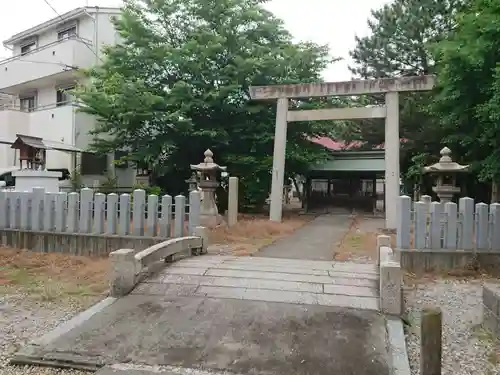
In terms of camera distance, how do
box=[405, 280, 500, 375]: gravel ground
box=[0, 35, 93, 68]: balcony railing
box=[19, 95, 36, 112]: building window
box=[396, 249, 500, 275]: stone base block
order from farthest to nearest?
box=[19, 95, 36, 112]: building window, box=[0, 35, 93, 68]: balcony railing, box=[396, 249, 500, 275]: stone base block, box=[405, 280, 500, 375]: gravel ground

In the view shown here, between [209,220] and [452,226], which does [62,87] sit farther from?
[452,226]

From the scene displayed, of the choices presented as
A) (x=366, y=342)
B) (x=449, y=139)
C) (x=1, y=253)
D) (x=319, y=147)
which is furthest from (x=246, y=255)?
(x=319, y=147)

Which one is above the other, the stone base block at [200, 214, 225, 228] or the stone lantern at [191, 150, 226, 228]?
the stone lantern at [191, 150, 226, 228]

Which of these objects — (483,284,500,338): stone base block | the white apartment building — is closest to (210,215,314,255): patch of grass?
(483,284,500,338): stone base block

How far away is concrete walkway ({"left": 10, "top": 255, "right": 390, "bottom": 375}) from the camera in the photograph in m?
3.99

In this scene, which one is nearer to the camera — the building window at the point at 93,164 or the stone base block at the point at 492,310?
the stone base block at the point at 492,310

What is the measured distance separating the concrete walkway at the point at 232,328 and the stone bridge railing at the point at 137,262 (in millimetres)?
199

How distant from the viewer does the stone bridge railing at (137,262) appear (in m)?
5.91

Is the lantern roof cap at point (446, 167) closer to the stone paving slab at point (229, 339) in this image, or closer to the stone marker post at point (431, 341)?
the stone paving slab at point (229, 339)

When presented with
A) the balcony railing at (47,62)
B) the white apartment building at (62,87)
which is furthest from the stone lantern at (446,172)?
the balcony railing at (47,62)

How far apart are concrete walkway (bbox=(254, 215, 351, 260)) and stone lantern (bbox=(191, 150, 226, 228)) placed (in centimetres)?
258

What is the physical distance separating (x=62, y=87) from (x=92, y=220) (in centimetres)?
1431

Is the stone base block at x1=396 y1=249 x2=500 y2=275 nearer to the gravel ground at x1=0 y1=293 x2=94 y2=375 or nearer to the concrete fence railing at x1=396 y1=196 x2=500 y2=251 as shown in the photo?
the concrete fence railing at x1=396 y1=196 x2=500 y2=251

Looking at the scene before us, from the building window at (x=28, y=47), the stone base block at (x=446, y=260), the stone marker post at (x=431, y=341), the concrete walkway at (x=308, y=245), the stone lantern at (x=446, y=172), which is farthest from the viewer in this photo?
the building window at (x=28, y=47)
